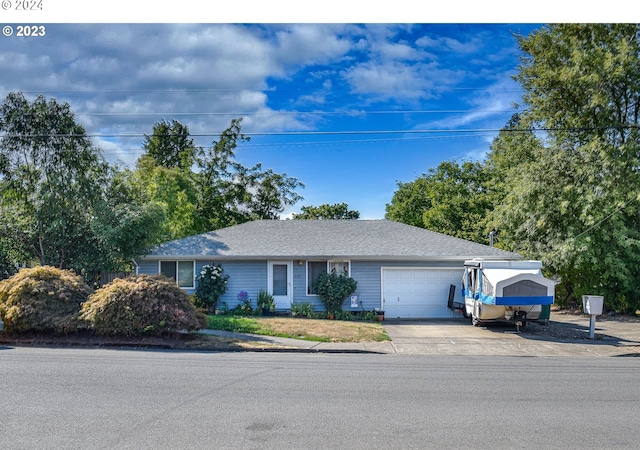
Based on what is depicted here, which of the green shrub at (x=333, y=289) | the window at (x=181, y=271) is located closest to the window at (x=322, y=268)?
the green shrub at (x=333, y=289)

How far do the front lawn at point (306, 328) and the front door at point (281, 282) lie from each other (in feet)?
6.18

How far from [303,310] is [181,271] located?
565 centimetres

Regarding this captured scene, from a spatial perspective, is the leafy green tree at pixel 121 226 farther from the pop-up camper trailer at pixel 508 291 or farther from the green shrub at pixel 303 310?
the pop-up camper trailer at pixel 508 291

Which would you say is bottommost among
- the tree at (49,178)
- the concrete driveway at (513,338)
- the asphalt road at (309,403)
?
the concrete driveway at (513,338)

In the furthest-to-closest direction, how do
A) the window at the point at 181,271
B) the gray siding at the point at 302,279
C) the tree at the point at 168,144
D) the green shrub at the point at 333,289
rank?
1. the tree at the point at 168,144
2. the window at the point at 181,271
3. the gray siding at the point at 302,279
4. the green shrub at the point at 333,289

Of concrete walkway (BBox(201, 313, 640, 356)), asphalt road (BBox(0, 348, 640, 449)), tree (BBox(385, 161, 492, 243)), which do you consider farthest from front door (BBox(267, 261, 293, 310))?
tree (BBox(385, 161, 492, 243))

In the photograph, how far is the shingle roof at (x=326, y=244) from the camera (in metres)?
21.3

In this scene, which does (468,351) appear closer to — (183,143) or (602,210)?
(602,210)

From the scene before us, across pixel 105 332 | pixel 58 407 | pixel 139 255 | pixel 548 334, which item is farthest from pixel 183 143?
pixel 58 407

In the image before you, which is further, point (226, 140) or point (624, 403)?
point (226, 140)

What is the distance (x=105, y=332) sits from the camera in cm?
1438

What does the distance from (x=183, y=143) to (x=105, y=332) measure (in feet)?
107

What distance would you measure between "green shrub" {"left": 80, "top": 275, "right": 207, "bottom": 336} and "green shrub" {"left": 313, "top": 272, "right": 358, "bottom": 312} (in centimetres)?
719

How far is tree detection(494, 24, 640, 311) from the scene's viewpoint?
21.7m
